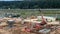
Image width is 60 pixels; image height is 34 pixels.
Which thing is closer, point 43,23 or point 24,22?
point 43,23

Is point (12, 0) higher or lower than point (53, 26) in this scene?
higher

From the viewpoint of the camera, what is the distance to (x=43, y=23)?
7410 mm

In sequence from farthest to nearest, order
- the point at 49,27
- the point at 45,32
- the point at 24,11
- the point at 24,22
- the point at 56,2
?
the point at 56,2 < the point at 24,11 < the point at 24,22 < the point at 49,27 < the point at 45,32

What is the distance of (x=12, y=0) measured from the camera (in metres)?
11.9

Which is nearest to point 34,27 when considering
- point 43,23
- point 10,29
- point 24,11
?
point 43,23

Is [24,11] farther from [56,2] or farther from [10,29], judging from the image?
[56,2]

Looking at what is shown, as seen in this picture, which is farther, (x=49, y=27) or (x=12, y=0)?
(x=12, y=0)

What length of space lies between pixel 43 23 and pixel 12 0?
5.12 m

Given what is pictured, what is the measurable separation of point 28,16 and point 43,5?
2.54m

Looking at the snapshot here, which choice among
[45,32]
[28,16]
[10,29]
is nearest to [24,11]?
[28,16]

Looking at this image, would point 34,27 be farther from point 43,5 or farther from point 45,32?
point 43,5

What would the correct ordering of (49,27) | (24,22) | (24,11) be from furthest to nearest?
(24,11) < (24,22) < (49,27)

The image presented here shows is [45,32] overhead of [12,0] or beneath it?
beneath

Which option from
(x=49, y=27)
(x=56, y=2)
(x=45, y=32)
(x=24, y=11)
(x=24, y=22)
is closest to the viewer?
(x=45, y=32)
